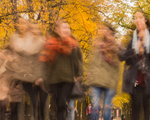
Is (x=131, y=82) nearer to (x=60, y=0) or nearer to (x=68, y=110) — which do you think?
(x=68, y=110)

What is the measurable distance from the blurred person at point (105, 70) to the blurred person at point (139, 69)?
1.48 feet

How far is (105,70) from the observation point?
5387mm

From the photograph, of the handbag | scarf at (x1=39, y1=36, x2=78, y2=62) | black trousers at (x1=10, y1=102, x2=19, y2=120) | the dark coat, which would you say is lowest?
black trousers at (x1=10, y1=102, x2=19, y2=120)

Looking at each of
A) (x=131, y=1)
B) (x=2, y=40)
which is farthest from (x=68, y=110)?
(x=131, y=1)

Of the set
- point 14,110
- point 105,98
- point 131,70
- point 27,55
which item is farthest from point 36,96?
point 131,70

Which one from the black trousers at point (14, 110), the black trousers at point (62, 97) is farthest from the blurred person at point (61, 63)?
the black trousers at point (14, 110)

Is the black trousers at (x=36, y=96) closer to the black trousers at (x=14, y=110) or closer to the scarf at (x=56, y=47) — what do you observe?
the black trousers at (x=14, y=110)

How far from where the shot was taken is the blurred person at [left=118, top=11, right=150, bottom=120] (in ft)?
15.5

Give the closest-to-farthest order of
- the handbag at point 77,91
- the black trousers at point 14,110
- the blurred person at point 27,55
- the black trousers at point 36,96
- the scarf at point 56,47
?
the scarf at point 56,47
the handbag at point 77,91
the blurred person at point 27,55
the black trousers at point 36,96
the black trousers at point 14,110

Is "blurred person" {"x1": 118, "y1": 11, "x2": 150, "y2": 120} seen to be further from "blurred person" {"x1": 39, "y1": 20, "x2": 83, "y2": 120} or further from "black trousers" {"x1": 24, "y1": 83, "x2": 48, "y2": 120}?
"black trousers" {"x1": 24, "y1": 83, "x2": 48, "y2": 120}

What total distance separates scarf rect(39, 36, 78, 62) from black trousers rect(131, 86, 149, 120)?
1396mm

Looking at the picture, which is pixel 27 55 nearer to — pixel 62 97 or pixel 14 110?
pixel 62 97

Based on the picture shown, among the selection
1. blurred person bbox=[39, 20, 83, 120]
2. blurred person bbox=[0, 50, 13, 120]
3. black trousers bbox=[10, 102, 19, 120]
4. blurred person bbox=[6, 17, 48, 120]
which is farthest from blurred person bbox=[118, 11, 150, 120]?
black trousers bbox=[10, 102, 19, 120]

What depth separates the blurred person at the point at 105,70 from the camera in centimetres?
535
